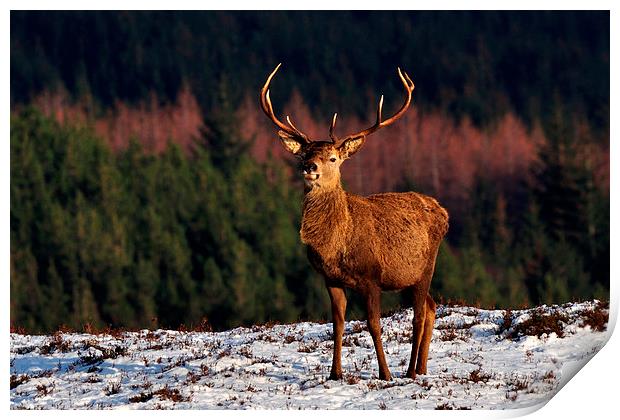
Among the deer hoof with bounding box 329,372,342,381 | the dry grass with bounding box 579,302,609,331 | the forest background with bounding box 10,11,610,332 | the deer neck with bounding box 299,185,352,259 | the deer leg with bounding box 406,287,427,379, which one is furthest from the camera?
the forest background with bounding box 10,11,610,332

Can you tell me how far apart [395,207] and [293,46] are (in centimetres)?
10128

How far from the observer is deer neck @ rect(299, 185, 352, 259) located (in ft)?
44.5

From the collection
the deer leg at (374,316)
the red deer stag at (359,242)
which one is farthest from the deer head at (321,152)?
the deer leg at (374,316)

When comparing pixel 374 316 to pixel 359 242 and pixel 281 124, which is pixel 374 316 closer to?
pixel 359 242

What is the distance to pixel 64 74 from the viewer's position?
103 m

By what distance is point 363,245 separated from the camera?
13.6 metres

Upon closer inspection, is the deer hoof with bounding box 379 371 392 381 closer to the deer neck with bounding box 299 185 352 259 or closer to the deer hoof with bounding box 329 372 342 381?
the deer hoof with bounding box 329 372 342 381

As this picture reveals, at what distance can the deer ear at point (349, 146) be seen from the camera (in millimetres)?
13773

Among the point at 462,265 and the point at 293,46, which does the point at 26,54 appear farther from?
the point at 462,265

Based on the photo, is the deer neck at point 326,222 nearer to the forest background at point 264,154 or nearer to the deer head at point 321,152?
the deer head at point 321,152

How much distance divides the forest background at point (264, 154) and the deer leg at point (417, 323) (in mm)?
6762

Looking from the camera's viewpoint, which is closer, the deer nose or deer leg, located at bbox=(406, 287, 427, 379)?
the deer nose

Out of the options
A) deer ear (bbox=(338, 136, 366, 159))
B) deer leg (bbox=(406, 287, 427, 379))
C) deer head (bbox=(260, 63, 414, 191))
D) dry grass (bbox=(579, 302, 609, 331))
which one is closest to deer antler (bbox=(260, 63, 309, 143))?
deer head (bbox=(260, 63, 414, 191))

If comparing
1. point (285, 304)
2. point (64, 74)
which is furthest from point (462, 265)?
point (64, 74)
